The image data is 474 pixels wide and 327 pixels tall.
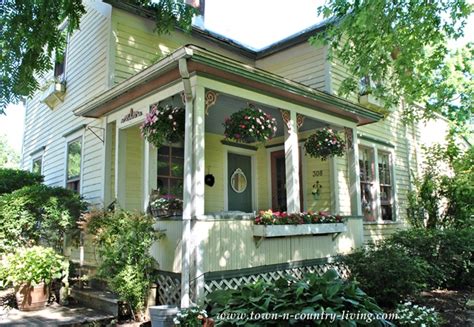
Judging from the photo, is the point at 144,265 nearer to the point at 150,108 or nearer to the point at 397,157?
the point at 150,108

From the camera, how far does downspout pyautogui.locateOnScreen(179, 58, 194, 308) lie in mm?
4727

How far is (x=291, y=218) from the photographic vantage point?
5.87 m

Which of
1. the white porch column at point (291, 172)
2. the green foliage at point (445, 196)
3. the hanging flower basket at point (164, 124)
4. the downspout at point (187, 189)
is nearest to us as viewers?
the downspout at point (187, 189)

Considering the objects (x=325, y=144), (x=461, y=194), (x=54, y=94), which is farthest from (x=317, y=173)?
(x=54, y=94)

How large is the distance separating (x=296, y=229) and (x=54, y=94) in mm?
7226

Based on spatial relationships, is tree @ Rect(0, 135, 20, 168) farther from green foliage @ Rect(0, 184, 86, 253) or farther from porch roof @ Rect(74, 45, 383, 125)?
porch roof @ Rect(74, 45, 383, 125)

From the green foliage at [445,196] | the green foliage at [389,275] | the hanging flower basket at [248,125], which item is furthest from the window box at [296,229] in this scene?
the green foliage at [445,196]

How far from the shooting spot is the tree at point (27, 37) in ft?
19.5

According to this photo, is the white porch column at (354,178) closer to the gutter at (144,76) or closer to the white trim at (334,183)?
the white trim at (334,183)

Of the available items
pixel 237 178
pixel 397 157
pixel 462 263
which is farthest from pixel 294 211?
pixel 397 157

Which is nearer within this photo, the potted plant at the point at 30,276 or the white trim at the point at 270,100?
the white trim at the point at 270,100

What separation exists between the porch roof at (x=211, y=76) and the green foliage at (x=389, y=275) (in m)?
2.81

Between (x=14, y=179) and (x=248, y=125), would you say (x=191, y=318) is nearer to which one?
(x=248, y=125)

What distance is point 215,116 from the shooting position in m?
A: 7.27
